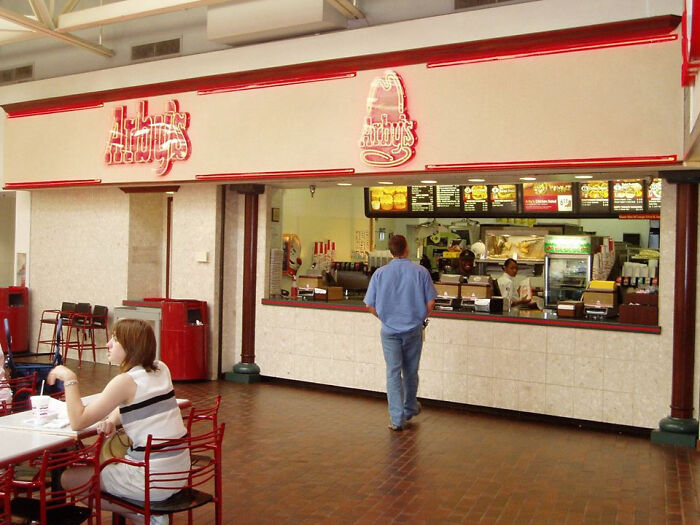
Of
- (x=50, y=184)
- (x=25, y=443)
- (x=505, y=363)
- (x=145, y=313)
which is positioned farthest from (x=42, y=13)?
(x=25, y=443)

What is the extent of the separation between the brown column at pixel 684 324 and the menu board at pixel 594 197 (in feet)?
11.3

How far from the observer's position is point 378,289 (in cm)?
760

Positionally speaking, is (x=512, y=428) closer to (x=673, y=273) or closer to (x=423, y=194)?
(x=673, y=273)

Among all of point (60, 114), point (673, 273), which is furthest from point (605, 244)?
point (60, 114)

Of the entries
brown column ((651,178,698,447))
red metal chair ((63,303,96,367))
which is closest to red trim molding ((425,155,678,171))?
brown column ((651,178,698,447))

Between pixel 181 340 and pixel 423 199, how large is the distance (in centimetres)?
436

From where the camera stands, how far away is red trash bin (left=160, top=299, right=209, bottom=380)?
9953mm

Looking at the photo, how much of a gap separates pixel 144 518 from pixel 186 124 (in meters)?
6.93

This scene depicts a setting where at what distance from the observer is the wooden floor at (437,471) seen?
208 inches

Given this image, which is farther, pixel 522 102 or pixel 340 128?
pixel 340 128

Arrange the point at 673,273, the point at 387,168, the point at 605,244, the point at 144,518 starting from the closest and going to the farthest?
the point at 144,518 → the point at 673,273 → the point at 387,168 → the point at 605,244

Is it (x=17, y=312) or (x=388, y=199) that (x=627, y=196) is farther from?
(x=17, y=312)

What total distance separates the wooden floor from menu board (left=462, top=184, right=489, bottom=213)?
3930 mm

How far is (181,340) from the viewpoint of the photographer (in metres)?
9.95
